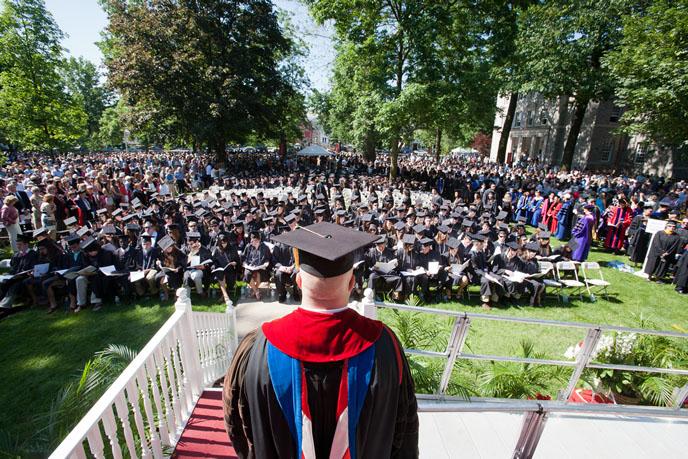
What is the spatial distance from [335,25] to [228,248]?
1549 centimetres

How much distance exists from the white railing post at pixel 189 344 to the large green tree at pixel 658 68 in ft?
63.3

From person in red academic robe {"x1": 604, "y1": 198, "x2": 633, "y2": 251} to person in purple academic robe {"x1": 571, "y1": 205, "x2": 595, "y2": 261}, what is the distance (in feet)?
7.11

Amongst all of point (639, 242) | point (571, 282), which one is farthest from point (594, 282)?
point (639, 242)

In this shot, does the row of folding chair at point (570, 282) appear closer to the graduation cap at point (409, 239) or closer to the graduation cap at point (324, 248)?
the graduation cap at point (409, 239)

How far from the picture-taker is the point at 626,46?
17.3 m

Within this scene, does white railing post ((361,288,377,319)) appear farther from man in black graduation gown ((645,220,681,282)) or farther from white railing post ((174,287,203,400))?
man in black graduation gown ((645,220,681,282))

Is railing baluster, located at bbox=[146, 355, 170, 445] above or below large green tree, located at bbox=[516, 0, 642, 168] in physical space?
below

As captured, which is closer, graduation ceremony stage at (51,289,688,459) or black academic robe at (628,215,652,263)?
graduation ceremony stage at (51,289,688,459)

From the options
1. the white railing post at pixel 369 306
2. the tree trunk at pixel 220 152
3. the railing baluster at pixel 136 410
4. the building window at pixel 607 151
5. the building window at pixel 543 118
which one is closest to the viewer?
the railing baluster at pixel 136 410

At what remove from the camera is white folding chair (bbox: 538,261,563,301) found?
775 centimetres

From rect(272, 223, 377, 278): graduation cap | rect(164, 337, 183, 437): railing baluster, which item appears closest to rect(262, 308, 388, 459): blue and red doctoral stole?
rect(272, 223, 377, 278): graduation cap

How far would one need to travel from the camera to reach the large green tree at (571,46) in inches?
834

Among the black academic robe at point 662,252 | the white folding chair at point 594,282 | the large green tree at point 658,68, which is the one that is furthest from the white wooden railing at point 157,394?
the large green tree at point 658,68

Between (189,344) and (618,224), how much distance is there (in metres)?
13.0
